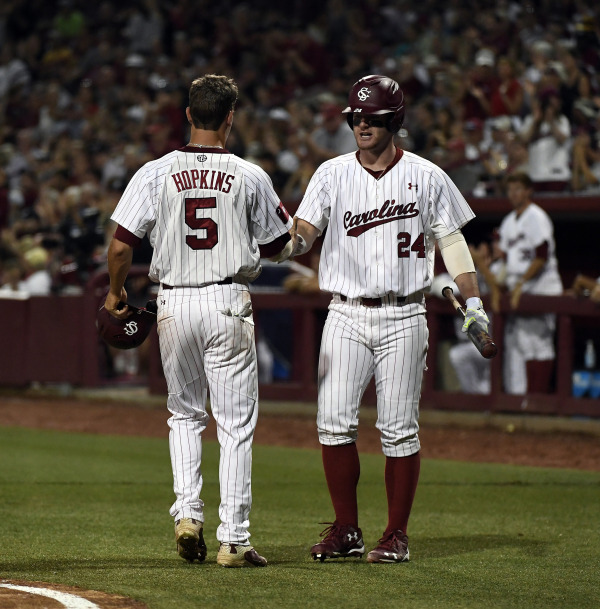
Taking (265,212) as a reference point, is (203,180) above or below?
above

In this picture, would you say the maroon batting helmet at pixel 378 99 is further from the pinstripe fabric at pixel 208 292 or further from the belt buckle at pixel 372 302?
the belt buckle at pixel 372 302

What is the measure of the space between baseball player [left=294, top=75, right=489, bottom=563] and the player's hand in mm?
748

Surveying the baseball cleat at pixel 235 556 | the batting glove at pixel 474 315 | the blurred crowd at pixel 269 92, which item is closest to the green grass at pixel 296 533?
the baseball cleat at pixel 235 556

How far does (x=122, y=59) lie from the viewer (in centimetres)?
1936

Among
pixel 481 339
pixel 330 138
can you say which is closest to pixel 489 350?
pixel 481 339

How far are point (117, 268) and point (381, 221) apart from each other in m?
1.10

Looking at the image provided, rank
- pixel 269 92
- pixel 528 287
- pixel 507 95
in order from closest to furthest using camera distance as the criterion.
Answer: pixel 528 287
pixel 507 95
pixel 269 92

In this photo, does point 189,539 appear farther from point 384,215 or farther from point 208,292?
point 384,215

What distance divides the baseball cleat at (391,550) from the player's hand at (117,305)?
4.58ft

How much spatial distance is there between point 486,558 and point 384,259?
1.33 meters

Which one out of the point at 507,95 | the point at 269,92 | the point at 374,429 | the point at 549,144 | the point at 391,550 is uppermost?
the point at 269,92

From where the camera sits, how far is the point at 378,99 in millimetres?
4836

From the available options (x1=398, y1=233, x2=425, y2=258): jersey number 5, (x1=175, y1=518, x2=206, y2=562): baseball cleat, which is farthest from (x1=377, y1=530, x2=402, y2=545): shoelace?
(x1=398, y1=233, x2=425, y2=258): jersey number 5

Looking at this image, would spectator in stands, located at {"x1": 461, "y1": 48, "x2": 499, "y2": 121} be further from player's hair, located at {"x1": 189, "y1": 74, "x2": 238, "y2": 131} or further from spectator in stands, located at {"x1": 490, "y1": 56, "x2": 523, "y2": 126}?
player's hair, located at {"x1": 189, "y1": 74, "x2": 238, "y2": 131}
